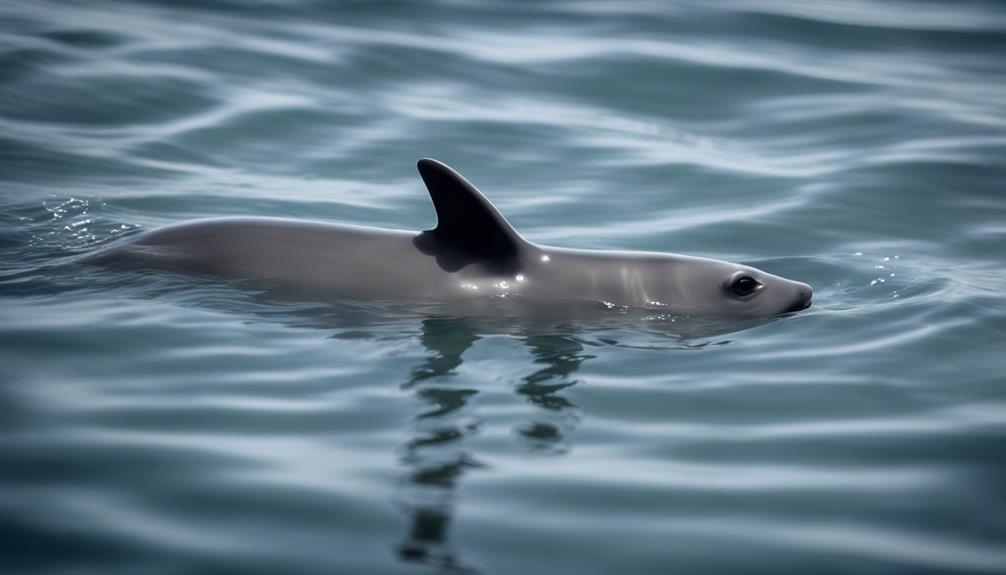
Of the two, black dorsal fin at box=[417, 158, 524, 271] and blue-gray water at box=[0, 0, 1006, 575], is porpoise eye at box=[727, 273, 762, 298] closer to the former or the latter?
blue-gray water at box=[0, 0, 1006, 575]

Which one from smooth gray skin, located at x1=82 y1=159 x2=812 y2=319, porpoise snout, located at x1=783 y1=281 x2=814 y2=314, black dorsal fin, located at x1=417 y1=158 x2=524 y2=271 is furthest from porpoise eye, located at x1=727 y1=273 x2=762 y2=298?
black dorsal fin, located at x1=417 y1=158 x2=524 y2=271

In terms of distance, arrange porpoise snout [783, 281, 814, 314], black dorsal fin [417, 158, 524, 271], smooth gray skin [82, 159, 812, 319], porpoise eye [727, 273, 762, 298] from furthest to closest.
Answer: porpoise snout [783, 281, 814, 314]
porpoise eye [727, 273, 762, 298]
smooth gray skin [82, 159, 812, 319]
black dorsal fin [417, 158, 524, 271]

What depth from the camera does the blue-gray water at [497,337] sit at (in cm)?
511

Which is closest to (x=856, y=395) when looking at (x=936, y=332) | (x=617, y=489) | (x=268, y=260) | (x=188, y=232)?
(x=936, y=332)

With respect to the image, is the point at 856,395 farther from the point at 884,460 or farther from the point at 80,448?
the point at 80,448

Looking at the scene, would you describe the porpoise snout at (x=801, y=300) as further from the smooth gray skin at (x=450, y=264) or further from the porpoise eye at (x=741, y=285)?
the porpoise eye at (x=741, y=285)

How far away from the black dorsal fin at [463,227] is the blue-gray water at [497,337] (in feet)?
1.99

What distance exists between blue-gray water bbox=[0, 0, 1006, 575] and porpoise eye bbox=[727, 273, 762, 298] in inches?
18.5

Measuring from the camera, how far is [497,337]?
7922mm

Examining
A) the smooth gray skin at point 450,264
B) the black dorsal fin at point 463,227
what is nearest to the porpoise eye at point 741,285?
the smooth gray skin at point 450,264

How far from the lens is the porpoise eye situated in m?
8.88

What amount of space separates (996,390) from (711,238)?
14.5 ft

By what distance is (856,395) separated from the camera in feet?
23.3

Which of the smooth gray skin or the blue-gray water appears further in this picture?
the smooth gray skin
